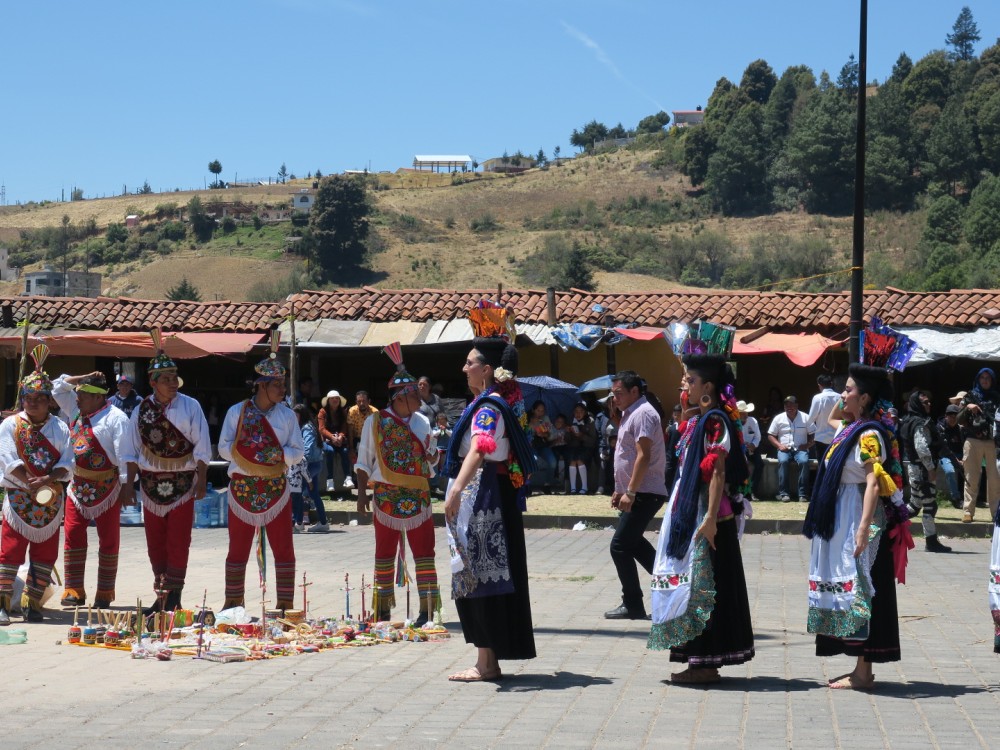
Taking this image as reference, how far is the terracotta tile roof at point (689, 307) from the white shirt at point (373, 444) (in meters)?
13.9

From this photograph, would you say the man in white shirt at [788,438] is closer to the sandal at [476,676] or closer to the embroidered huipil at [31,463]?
the embroidered huipil at [31,463]

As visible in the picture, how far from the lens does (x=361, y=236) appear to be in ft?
273

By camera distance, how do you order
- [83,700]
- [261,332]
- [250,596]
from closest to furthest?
[83,700] → [250,596] → [261,332]

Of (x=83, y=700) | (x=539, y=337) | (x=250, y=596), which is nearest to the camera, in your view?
(x=83, y=700)

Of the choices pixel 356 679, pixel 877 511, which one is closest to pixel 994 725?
pixel 877 511

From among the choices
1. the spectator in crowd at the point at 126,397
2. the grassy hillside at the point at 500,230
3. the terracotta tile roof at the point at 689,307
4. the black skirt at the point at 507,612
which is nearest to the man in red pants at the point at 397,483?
the black skirt at the point at 507,612

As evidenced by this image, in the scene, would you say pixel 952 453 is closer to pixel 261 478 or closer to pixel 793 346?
pixel 793 346

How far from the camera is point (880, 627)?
7059mm

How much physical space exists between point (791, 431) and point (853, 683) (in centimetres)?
1305

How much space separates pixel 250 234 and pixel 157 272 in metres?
12.0

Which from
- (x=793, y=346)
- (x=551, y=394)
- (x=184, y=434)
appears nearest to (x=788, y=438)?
(x=793, y=346)

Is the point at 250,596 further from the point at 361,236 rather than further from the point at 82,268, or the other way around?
the point at 82,268

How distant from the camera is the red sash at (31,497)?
32.1 ft

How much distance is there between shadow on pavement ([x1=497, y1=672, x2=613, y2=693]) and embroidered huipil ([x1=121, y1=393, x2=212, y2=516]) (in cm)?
339
